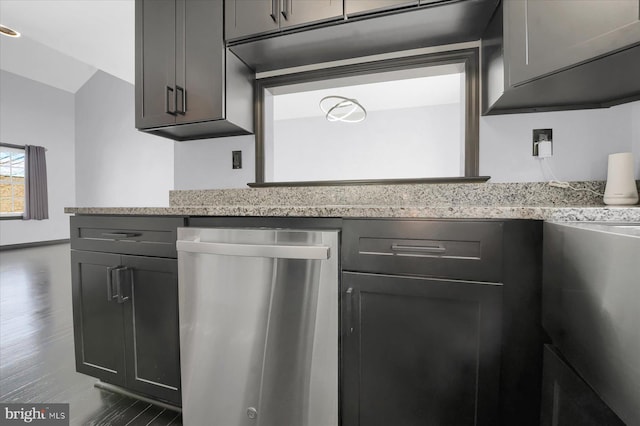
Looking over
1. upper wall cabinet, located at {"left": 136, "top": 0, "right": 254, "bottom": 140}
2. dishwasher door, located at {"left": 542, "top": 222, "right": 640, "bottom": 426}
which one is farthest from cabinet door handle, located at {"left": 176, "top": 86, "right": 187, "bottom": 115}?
dishwasher door, located at {"left": 542, "top": 222, "right": 640, "bottom": 426}

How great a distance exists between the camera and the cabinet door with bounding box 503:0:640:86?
841mm

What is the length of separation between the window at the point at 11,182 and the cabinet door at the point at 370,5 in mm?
7679

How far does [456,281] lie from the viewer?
88 cm

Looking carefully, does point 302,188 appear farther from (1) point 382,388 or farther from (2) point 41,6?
(2) point 41,6

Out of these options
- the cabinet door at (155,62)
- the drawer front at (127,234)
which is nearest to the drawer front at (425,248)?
the drawer front at (127,234)

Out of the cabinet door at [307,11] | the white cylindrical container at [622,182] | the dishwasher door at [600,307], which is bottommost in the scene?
the dishwasher door at [600,307]

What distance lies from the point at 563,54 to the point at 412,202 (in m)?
0.79

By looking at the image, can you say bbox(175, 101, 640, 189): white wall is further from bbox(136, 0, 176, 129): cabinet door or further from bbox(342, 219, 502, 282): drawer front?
bbox(136, 0, 176, 129): cabinet door

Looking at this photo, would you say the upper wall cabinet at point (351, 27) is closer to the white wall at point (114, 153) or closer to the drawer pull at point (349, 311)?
the drawer pull at point (349, 311)

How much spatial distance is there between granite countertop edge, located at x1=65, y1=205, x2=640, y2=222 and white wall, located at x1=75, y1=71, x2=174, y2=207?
570 centimetres

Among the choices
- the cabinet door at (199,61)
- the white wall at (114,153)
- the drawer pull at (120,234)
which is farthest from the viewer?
the white wall at (114,153)

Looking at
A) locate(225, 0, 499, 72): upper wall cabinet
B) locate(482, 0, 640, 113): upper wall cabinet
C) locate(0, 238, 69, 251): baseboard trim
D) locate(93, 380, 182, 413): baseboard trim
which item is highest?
locate(225, 0, 499, 72): upper wall cabinet

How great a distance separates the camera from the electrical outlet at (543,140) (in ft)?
4.47

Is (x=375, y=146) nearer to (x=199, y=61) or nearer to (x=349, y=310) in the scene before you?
(x=199, y=61)
